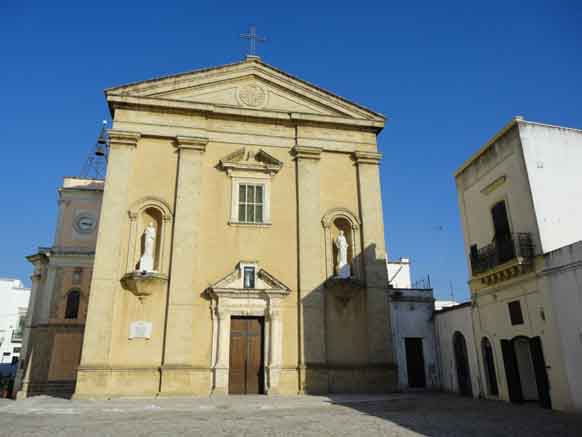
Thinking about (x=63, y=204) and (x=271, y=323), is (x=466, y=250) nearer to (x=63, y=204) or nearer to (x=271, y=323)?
(x=271, y=323)

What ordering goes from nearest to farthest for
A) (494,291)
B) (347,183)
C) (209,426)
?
1. (209,426)
2. (494,291)
3. (347,183)

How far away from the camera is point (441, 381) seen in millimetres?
20734

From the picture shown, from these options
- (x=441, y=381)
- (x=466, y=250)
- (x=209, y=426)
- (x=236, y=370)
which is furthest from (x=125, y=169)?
(x=441, y=381)

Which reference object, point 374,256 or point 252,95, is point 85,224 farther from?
point 374,256

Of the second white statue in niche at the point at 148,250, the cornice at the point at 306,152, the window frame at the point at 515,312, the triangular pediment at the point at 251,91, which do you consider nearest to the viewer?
the window frame at the point at 515,312

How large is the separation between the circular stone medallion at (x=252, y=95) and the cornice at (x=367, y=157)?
455 centimetres

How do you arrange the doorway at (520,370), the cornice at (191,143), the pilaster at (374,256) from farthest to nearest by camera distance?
1. the cornice at (191,143)
2. the pilaster at (374,256)
3. the doorway at (520,370)

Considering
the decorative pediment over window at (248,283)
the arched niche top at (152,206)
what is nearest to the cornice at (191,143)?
the arched niche top at (152,206)

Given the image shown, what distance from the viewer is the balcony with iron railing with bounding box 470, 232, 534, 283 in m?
14.2

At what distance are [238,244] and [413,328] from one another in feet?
32.1

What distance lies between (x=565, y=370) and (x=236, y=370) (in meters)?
9.99

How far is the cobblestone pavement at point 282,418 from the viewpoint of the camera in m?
9.36

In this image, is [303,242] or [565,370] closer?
[565,370]

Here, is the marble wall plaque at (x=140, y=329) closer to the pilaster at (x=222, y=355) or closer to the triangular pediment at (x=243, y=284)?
the pilaster at (x=222, y=355)
